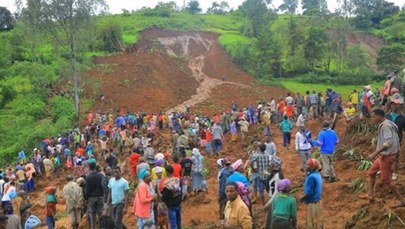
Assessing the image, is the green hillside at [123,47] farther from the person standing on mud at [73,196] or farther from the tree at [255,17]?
the person standing on mud at [73,196]

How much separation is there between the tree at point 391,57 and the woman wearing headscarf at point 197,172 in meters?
37.0

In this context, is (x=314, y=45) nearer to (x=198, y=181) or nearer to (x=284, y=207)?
(x=198, y=181)

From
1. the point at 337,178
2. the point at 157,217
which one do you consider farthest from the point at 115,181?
the point at 337,178

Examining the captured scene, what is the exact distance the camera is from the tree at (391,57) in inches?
1758

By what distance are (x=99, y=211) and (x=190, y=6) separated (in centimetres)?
10462

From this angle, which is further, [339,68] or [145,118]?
[339,68]

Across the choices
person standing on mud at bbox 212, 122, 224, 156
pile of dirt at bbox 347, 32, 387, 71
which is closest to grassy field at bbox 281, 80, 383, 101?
pile of dirt at bbox 347, 32, 387, 71

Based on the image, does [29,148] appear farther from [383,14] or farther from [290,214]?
[383,14]

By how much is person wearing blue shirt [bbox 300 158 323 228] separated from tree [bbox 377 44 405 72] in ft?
134

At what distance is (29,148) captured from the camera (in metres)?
25.5

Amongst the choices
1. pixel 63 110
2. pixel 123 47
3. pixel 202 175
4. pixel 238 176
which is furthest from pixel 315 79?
pixel 238 176

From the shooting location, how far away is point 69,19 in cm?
2877

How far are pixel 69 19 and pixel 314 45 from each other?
86.5 ft

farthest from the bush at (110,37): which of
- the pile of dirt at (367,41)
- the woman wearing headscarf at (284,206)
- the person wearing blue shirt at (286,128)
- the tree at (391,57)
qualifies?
the woman wearing headscarf at (284,206)
